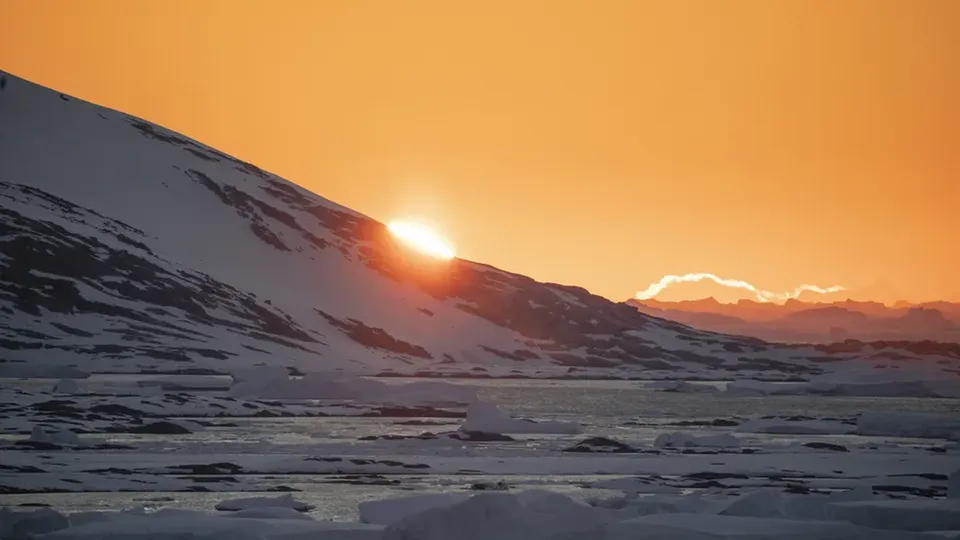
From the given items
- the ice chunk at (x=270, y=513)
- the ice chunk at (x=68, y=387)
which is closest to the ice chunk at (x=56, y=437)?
the ice chunk at (x=270, y=513)

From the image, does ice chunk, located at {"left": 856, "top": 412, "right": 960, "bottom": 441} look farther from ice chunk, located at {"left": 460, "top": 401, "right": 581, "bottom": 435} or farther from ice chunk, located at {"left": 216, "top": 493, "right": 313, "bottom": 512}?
ice chunk, located at {"left": 216, "top": 493, "right": 313, "bottom": 512}

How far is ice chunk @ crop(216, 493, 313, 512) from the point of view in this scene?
32.2 meters

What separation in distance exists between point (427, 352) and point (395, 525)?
16544cm

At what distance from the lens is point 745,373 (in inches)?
6885

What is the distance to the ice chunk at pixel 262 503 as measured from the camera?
32.2m

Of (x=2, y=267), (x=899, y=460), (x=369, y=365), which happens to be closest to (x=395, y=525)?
(x=899, y=460)

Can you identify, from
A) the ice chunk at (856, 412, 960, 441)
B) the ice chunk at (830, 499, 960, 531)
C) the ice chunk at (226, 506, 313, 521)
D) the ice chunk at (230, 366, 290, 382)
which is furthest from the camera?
the ice chunk at (230, 366, 290, 382)

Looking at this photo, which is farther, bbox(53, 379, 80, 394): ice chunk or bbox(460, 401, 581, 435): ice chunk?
bbox(53, 379, 80, 394): ice chunk

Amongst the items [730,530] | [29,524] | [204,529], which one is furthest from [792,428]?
[29,524]

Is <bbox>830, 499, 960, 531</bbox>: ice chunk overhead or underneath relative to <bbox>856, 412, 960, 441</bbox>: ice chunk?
underneath

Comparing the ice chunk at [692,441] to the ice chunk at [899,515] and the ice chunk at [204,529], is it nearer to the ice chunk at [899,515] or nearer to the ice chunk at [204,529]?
the ice chunk at [899,515]

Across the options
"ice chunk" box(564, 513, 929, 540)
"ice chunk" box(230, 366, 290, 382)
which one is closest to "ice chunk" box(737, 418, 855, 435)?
"ice chunk" box(564, 513, 929, 540)

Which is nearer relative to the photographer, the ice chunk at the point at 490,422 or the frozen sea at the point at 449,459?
the frozen sea at the point at 449,459

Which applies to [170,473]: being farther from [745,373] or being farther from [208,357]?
[745,373]
